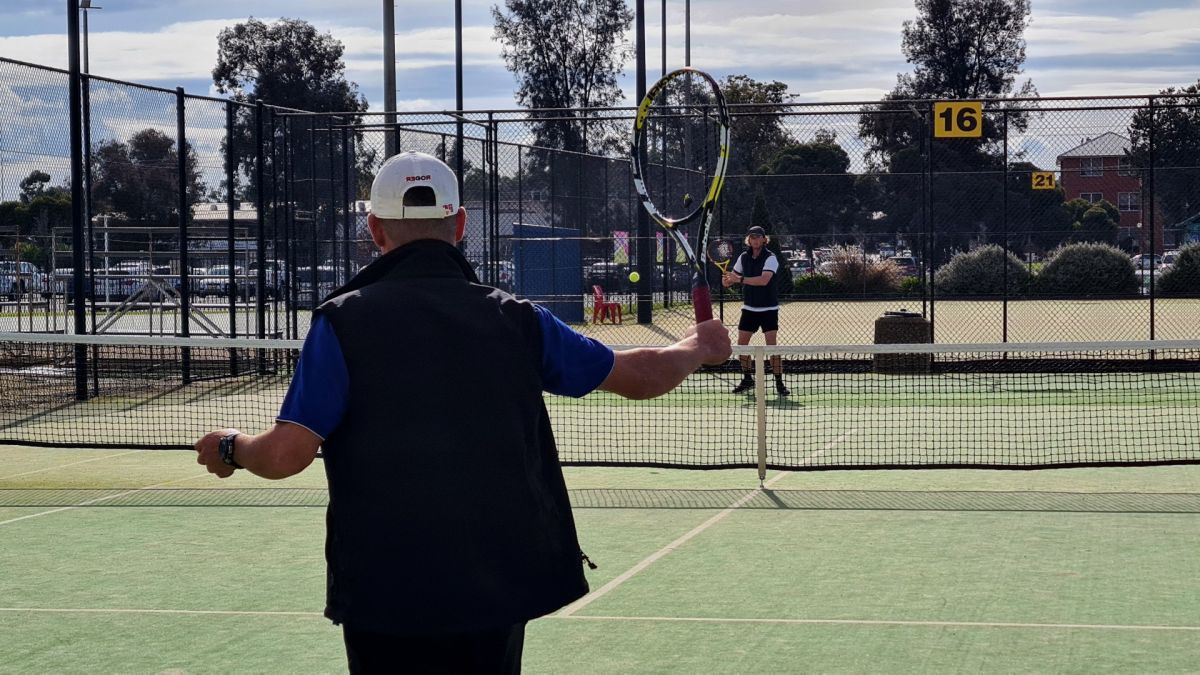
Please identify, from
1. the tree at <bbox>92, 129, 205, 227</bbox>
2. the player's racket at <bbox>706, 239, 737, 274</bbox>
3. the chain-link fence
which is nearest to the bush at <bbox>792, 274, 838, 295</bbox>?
the chain-link fence

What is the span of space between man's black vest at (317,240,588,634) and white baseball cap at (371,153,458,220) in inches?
7.9

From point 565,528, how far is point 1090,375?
16.4 metres

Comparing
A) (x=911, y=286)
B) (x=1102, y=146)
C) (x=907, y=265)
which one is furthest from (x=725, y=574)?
(x=907, y=265)

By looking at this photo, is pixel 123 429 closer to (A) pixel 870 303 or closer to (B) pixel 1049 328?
(B) pixel 1049 328

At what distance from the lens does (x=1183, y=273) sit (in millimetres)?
26141

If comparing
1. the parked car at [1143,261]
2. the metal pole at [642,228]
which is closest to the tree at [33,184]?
the metal pole at [642,228]

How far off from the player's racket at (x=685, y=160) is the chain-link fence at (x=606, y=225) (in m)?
0.69

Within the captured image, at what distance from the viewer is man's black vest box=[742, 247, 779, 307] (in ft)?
50.8

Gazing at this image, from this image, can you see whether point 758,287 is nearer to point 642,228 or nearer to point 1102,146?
point 1102,146

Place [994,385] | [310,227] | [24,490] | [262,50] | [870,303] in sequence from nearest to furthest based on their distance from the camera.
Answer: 1. [24,490]
2. [994,385]
3. [310,227]
4. [870,303]
5. [262,50]

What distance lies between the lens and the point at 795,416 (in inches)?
558

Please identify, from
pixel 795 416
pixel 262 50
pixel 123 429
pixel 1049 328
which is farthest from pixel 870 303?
pixel 262 50

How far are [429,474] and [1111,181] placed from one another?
21.7 metres

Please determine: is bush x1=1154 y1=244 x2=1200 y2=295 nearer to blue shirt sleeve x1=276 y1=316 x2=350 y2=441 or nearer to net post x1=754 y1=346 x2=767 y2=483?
net post x1=754 y1=346 x2=767 y2=483
